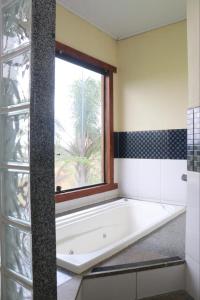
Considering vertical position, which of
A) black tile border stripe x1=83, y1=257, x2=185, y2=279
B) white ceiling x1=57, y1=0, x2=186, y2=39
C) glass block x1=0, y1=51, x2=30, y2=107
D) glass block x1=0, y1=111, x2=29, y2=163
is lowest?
black tile border stripe x1=83, y1=257, x2=185, y2=279

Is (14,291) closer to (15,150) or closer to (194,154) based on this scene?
(15,150)

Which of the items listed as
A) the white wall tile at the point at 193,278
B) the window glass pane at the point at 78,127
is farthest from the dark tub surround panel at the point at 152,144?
the white wall tile at the point at 193,278

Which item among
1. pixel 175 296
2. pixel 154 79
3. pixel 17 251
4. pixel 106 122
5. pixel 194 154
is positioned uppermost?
pixel 154 79

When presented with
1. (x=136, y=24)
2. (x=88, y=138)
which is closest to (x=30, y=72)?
(x=88, y=138)

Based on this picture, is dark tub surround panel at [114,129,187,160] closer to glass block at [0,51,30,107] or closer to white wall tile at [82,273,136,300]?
white wall tile at [82,273,136,300]

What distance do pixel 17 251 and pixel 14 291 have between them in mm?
130

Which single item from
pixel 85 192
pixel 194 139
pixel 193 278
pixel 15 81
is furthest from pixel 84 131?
pixel 15 81

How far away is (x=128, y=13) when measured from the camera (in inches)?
104

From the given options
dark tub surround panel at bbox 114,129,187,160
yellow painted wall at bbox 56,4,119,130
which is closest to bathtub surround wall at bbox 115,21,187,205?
dark tub surround panel at bbox 114,129,187,160

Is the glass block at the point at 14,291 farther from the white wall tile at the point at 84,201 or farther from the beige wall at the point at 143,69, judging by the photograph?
the beige wall at the point at 143,69

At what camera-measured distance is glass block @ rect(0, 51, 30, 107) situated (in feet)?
2.42

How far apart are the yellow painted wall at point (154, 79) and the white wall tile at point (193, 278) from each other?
5.29ft

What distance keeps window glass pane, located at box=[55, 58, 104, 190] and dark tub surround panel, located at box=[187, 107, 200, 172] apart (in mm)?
1426

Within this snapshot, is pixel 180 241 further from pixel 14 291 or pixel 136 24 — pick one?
pixel 136 24
